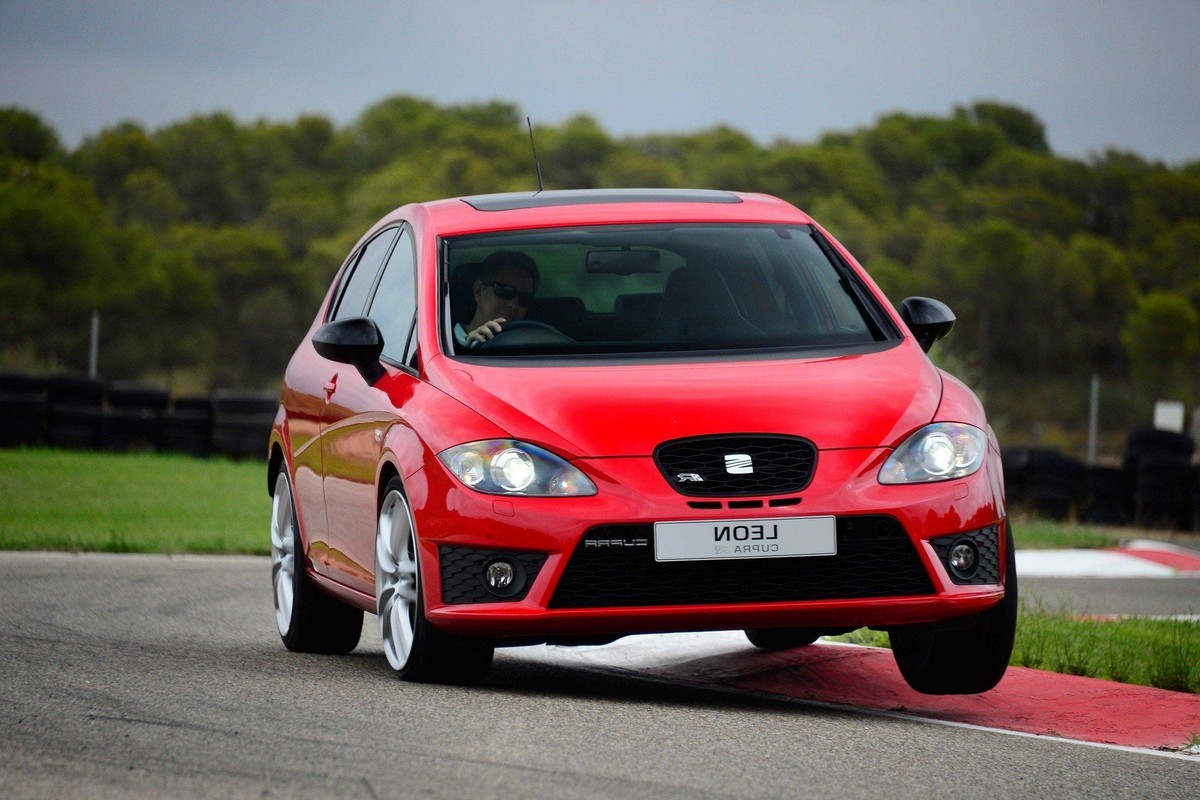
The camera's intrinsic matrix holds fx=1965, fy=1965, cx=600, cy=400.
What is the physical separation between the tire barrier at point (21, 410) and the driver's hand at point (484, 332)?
1719 centimetres

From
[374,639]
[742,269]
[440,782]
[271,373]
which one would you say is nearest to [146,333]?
[271,373]

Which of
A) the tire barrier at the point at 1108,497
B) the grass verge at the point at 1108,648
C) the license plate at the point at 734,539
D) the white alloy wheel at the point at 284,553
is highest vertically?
the license plate at the point at 734,539

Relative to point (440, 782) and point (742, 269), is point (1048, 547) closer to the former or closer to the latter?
point (742, 269)

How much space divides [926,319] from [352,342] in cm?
212

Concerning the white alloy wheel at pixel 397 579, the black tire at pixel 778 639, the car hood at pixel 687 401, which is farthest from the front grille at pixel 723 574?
the black tire at pixel 778 639

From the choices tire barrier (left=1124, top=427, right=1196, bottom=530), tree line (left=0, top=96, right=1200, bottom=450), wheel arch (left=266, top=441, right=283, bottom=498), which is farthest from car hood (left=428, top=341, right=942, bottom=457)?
tree line (left=0, top=96, right=1200, bottom=450)

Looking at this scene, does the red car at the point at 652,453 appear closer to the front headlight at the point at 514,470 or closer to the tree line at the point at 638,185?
the front headlight at the point at 514,470

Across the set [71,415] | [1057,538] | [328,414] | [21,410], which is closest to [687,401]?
[328,414]

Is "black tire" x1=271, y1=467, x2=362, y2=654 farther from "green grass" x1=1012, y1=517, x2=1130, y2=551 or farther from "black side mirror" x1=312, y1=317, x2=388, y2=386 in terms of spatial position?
"green grass" x1=1012, y1=517, x2=1130, y2=551

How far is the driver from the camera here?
274 inches

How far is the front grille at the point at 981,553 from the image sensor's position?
244 inches

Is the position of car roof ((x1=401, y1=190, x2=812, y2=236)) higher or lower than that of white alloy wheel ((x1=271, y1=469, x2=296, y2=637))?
higher

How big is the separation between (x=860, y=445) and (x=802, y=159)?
8988 cm

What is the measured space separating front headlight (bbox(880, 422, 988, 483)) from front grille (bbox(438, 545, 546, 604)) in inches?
45.2
